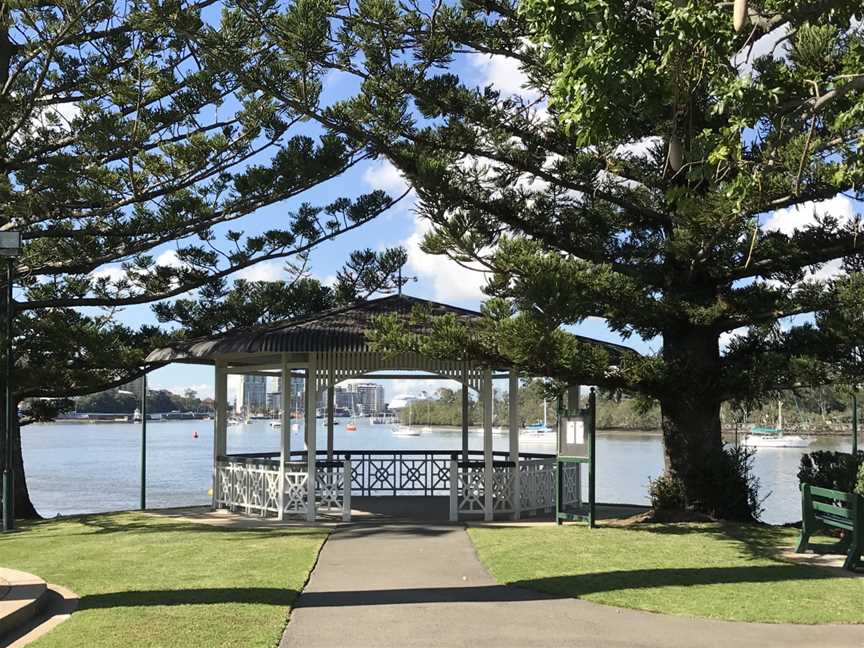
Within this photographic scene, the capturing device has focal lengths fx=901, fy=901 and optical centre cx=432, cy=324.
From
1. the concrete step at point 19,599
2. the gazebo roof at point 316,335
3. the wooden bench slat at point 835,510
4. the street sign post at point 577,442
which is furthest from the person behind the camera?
the gazebo roof at point 316,335

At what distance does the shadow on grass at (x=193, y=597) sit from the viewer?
632cm

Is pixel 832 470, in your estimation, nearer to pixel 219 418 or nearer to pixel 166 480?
pixel 219 418

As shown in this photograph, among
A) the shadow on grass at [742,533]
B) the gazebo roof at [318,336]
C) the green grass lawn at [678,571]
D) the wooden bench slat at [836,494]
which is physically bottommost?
the shadow on grass at [742,533]

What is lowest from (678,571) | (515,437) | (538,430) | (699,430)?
(538,430)

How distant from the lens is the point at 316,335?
11.4 metres

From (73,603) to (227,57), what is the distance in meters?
7.91

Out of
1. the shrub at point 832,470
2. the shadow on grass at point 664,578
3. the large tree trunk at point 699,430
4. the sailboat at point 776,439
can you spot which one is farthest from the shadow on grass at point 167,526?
the sailboat at point 776,439

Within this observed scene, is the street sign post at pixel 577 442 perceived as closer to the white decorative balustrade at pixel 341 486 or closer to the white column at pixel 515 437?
the white column at pixel 515 437

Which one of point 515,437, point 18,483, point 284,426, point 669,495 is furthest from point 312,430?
point 18,483

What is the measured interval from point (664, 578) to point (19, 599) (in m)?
4.92

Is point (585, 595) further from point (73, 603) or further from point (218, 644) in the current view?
point (73, 603)

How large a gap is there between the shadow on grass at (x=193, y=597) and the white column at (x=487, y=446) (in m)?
5.09

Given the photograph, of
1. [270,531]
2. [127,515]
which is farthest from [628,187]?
[127,515]

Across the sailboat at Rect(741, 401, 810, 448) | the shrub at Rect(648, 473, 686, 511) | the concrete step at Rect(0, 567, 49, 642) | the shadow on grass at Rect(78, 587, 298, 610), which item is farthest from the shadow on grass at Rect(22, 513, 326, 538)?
the sailboat at Rect(741, 401, 810, 448)
